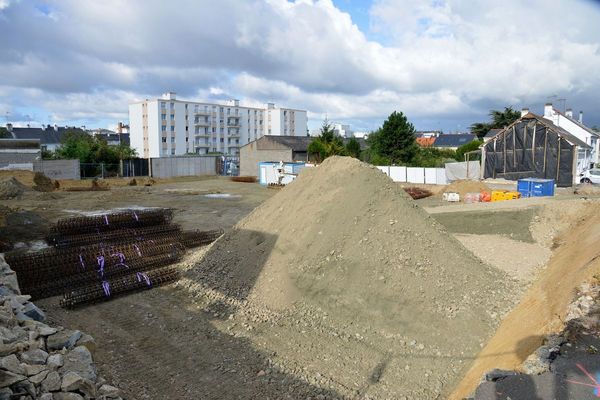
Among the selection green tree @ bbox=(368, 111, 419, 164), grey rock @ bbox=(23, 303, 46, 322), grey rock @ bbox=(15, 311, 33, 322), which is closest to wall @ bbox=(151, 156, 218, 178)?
green tree @ bbox=(368, 111, 419, 164)

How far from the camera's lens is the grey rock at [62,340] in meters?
5.06

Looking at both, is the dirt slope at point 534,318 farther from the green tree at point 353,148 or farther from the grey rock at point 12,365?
the green tree at point 353,148

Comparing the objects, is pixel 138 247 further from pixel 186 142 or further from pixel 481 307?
pixel 186 142

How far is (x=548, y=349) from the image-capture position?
464cm

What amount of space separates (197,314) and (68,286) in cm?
341

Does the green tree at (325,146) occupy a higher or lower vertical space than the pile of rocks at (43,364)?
higher

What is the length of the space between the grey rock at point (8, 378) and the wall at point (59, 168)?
3485cm

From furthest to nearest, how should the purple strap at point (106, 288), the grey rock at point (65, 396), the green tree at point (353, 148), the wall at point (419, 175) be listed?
1. the green tree at point (353, 148)
2. the wall at point (419, 175)
3. the purple strap at point (106, 288)
4. the grey rock at point (65, 396)

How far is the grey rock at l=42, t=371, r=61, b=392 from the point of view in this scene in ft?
13.1

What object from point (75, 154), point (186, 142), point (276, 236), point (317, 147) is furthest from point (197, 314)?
point (186, 142)

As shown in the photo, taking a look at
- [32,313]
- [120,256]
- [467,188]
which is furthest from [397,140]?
[32,313]

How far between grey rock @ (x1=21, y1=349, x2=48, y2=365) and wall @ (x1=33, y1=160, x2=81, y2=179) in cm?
Answer: 3409

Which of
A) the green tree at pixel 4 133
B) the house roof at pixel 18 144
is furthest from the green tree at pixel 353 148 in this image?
the green tree at pixel 4 133

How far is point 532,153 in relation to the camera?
27094 millimetres
